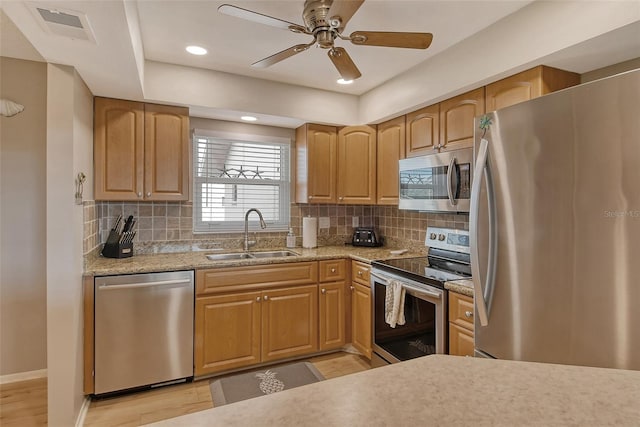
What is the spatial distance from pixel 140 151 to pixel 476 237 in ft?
8.05

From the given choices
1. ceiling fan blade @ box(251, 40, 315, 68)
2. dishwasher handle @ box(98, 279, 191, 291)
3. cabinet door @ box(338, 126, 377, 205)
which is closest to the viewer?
ceiling fan blade @ box(251, 40, 315, 68)

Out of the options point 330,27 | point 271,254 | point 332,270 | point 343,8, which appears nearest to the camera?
point 343,8

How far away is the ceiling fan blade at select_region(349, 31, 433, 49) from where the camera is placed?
1.63 m

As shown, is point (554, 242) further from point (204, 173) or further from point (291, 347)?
point (204, 173)

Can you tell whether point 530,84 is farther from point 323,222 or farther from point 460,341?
point 323,222

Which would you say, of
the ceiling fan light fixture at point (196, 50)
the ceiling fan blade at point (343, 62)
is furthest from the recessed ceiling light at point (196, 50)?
the ceiling fan blade at point (343, 62)

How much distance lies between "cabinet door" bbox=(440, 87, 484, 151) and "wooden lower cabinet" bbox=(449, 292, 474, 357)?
1.07 m

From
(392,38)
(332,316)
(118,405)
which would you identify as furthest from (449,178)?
(118,405)

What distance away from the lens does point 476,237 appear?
164 cm

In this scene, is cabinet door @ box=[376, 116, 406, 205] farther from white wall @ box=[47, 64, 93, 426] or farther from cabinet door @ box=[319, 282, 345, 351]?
white wall @ box=[47, 64, 93, 426]

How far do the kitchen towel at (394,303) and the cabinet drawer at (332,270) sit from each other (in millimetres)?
632

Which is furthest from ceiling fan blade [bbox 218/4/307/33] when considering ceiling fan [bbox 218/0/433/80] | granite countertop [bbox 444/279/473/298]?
granite countertop [bbox 444/279/473/298]

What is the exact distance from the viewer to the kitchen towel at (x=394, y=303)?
2.34 metres

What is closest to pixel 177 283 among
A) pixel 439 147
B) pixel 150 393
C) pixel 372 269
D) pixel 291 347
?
pixel 150 393
